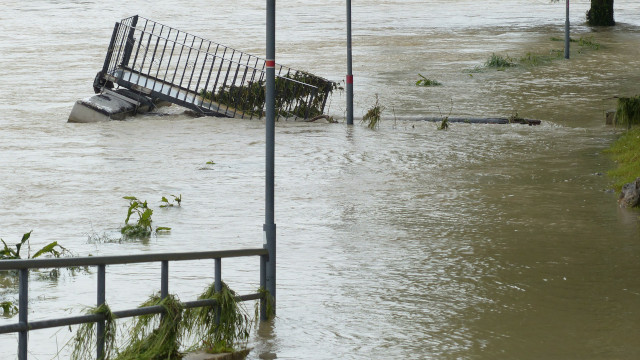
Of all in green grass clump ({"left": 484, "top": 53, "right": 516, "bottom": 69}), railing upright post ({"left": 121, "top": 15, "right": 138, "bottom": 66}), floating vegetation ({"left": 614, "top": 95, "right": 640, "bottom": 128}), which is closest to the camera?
floating vegetation ({"left": 614, "top": 95, "right": 640, "bottom": 128})

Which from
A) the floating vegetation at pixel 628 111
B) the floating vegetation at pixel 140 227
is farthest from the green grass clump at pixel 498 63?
the floating vegetation at pixel 140 227

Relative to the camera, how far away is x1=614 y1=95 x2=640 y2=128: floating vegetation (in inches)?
774

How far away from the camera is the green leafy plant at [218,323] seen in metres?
7.45

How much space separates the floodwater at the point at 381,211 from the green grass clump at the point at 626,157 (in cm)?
31

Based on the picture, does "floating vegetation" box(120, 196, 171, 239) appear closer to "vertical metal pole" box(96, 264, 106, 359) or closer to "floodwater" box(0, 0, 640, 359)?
"floodwater" box(0, 0, 640, 359)

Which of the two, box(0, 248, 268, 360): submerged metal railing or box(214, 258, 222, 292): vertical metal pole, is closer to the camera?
box(0, 248, 268, 360): submerged metal railing

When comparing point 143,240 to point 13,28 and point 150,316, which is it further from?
point 13,28

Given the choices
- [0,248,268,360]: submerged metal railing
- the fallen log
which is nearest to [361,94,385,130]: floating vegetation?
the fallen log

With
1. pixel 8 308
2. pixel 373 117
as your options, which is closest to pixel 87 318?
pixel 8 308

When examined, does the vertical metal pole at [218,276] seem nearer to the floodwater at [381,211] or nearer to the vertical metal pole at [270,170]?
the floodwater at [381,211]

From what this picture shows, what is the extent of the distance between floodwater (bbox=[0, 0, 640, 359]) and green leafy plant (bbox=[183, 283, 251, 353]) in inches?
10.1

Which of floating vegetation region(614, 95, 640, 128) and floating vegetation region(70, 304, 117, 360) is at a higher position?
floating vegetation region(614, 95, 640, 128)

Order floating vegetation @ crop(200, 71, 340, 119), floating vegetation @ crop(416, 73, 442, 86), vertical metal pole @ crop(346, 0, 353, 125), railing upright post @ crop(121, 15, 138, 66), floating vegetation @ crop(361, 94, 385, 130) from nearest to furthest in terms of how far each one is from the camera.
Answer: vertical metal pole @ crop(346, 0, 353, 125)
floating vegetation @ crop(361, 94, 385, 130)
railing upright post @ crop(121, 15, 138, 66)
floating vegetation @ crop(200, 71, 340, 119)
floating vegetation @ crop(416, 73, 442, 86)

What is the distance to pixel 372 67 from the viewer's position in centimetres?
3164
